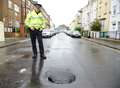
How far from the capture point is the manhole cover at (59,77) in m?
5.55

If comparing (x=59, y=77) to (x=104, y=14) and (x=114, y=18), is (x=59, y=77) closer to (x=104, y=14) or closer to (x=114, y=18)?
(x=114, y=18)

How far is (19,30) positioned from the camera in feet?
141

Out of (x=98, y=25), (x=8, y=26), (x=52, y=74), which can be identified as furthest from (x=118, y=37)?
(x=52, y=74)

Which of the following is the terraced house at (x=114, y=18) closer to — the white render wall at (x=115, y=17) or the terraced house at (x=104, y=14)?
the white render wall at (x=115, y=17)

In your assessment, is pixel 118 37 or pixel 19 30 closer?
pixel 118 37

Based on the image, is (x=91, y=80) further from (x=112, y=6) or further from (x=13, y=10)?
(x=13, y=10)

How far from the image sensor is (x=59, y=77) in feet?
19.6

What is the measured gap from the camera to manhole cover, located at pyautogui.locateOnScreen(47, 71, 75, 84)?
5.55m

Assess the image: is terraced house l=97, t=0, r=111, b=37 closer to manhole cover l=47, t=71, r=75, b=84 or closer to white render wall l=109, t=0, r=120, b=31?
white render wall l=109, t=0, r=120, b=31

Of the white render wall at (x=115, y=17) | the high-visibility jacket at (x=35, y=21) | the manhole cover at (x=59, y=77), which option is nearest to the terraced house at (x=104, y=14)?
the white render wall at (x=115, y=17)

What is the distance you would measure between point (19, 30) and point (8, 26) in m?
5.53

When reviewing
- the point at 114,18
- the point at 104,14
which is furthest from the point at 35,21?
the point at 104,14

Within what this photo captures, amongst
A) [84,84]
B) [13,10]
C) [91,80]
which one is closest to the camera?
[84,84]

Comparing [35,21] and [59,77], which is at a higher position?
[35,21]
